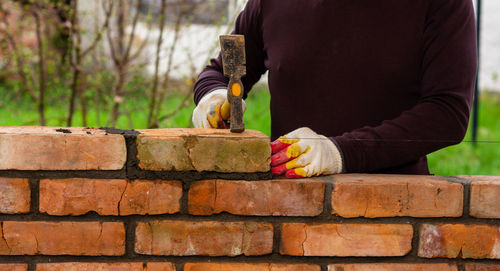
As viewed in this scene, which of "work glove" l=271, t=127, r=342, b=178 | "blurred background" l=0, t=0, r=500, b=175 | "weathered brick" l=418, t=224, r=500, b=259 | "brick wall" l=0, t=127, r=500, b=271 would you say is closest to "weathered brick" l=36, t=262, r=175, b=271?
"brick wall" l=0, t=127, r=500, b=271

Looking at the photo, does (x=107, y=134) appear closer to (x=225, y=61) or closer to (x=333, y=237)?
(x=225, y=61)

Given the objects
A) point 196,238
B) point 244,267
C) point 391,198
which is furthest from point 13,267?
point 391,198

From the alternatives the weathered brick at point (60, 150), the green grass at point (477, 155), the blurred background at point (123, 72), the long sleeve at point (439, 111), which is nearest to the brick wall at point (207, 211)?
the weathered brick at point (60, 150)

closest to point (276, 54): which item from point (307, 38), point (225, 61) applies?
point (307, 38)

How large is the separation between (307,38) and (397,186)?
0.65 metres

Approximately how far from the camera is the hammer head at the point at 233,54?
1257mm

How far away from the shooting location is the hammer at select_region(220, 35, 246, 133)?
1258 millimetres

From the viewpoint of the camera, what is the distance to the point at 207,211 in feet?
4.22

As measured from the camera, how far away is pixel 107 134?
126cm

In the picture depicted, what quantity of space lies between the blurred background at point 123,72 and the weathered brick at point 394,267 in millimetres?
2323

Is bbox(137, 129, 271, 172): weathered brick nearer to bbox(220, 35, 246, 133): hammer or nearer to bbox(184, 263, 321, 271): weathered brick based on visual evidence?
bbox(220, 35, 246, 133): hammer

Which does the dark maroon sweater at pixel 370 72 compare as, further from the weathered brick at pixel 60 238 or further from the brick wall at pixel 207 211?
the weathered brick at pixel 60 238

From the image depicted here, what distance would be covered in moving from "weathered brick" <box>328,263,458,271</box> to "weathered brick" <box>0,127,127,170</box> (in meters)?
0.60

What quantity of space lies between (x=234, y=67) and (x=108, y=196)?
43cm
